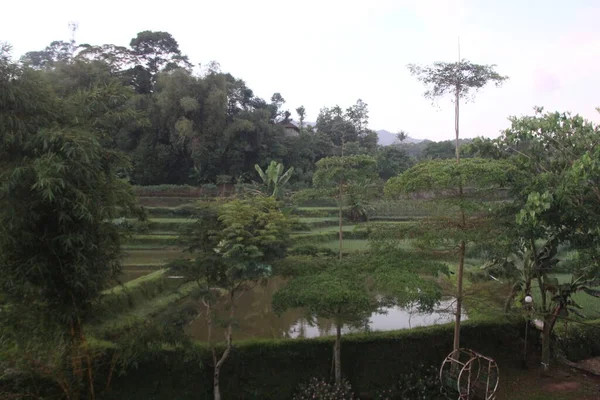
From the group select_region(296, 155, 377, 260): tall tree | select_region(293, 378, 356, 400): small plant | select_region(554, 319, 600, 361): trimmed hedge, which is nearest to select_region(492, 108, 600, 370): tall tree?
select_region(554, 319, 600, 361): trimmed hedge

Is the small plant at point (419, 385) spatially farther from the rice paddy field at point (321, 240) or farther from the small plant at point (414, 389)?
the rice paddy field at point (321, 240)

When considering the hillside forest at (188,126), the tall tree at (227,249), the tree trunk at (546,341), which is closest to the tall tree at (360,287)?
the tall tree at (227,249)

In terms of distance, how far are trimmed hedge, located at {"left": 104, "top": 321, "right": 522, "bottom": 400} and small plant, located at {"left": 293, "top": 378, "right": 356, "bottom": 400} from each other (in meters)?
0.25

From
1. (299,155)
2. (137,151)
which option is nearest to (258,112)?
(299,155)

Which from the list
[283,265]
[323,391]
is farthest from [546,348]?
[283,265]

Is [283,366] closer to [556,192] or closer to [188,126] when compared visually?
[556,192]

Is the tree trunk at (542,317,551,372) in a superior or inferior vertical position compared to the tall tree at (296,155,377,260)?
inferior

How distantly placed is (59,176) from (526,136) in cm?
713

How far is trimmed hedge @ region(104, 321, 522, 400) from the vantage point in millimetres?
6613

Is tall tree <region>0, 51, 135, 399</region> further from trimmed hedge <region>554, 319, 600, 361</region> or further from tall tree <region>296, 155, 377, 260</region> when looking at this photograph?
trimmed hedge <region>554, 319, 600, 361</region>

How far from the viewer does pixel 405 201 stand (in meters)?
7.27

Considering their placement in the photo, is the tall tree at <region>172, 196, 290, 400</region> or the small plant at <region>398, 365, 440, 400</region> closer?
the tall tree at <region>172, 196, 290, 400</region>

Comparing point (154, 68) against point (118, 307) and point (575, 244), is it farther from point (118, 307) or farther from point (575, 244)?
point (575, 244)

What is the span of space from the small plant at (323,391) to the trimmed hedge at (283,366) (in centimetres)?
25
